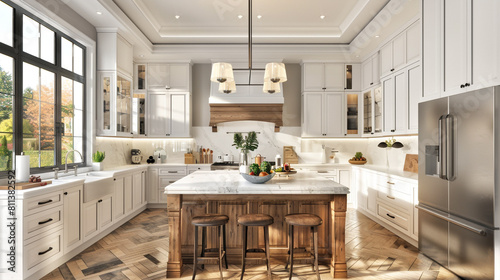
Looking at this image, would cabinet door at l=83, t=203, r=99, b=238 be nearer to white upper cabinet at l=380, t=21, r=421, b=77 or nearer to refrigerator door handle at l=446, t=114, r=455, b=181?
refrigerator door handle at l=446, t=114, r=455, b=181

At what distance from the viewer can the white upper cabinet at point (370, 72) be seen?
209 inches

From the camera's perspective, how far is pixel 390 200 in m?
4.19

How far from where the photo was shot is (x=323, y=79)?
19.7ft

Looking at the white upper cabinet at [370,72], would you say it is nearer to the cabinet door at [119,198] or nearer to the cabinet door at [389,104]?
the cabinet door at [389,104]

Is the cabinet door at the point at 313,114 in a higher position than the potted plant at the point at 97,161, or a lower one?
higher

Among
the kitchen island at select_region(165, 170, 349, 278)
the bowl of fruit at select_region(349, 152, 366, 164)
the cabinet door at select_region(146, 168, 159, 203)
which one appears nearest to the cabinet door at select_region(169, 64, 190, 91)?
the cabinet door at select_region(146, 168, 159, 203)

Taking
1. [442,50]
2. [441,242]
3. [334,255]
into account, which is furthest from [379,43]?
[334,255]

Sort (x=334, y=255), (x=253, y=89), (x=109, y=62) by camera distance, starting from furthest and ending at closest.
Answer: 1. (x=253, y=89)
2. (x=109, y=62)
3. (x=334, y=255)

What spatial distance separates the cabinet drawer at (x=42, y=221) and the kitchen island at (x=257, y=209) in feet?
3.96

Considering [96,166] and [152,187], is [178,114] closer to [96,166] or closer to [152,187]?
[152,187]

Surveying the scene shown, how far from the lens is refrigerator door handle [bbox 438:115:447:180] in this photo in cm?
288

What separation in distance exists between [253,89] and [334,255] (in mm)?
3776

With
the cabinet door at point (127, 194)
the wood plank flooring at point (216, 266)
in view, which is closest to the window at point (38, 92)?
the cabinet door at point (127, 194)

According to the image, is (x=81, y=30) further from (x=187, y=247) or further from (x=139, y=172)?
(x=187, y=247)
